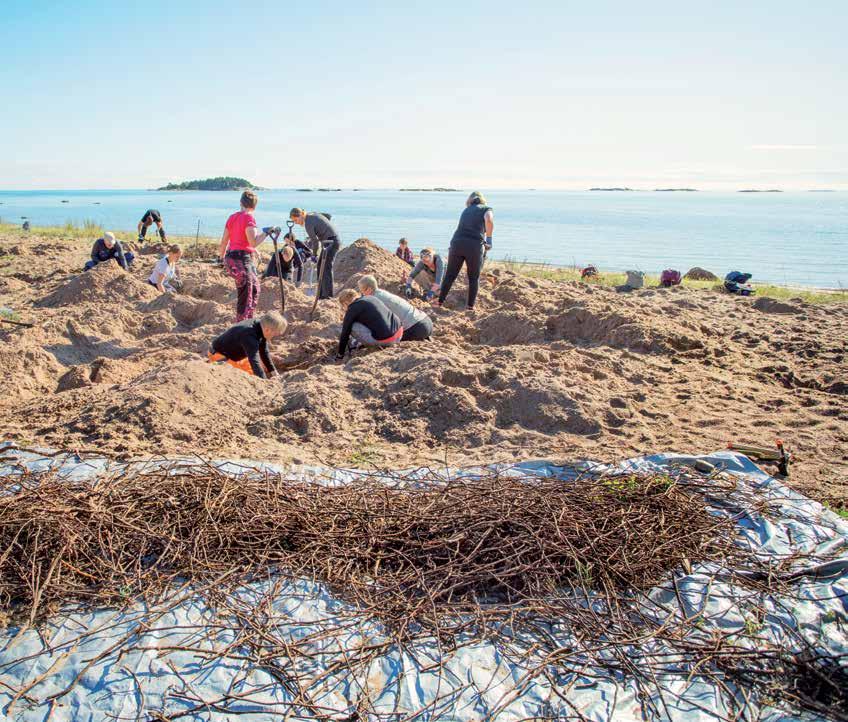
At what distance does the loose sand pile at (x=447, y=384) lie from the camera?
4586 millimetres

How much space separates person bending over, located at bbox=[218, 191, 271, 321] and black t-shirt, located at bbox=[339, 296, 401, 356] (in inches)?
54.3

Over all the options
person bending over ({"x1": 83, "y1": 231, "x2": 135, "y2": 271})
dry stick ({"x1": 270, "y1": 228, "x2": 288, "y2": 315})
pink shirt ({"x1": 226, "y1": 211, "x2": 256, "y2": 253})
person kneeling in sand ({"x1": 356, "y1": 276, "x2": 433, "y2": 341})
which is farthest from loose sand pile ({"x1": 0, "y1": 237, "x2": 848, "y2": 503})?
person bending over ({"x1": 83, "y1": 231, "x2": 135, "y2": 271})

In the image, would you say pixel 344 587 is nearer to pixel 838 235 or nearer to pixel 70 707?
pixel 70 707

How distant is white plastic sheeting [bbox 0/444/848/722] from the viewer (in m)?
2.16

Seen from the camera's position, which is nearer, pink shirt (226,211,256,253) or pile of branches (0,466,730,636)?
Answer: pile of branches (0,466,730,636)

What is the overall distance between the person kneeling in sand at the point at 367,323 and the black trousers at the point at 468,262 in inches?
80.5

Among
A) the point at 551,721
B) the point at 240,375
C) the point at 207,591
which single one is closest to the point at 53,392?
the point at 240,375

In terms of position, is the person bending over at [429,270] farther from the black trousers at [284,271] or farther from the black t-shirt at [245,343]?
the black t-shirt at [245,343]

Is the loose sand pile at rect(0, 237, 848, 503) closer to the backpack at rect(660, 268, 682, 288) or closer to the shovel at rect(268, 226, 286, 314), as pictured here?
the shovel at rect(268, 226, 286, 314)

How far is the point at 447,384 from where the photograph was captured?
554cm

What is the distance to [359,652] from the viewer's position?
2402 mm

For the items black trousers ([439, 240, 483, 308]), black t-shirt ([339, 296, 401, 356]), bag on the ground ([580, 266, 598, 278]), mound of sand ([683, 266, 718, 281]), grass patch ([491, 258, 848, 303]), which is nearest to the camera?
black t-shirt ([339, 296, 401, 356])

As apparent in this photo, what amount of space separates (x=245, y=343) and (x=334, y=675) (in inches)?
155

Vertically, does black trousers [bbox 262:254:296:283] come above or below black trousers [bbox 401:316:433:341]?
above
